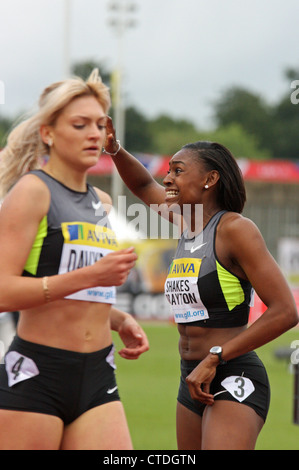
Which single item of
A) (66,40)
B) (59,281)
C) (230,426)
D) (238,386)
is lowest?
(230,426)

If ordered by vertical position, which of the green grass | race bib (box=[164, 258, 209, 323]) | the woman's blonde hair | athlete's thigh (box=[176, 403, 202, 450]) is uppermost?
the woman's blonde hair

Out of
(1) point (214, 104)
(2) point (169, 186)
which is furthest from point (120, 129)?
(1) point (214, 104)

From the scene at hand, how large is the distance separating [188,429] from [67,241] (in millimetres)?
1288

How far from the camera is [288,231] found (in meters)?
40.8

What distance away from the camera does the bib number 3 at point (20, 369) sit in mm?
3559

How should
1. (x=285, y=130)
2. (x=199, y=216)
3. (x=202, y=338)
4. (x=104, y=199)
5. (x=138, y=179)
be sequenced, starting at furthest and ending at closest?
(x=285, y=130), (x=138, y=179), (x=199, y=216), (x=202, y=338), (x=104, y=199)

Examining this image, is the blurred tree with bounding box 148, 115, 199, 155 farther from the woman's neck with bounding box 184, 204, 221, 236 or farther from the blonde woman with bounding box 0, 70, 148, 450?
the blonde woman with bounding box 0, 70, 148, 450

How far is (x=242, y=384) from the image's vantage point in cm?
409

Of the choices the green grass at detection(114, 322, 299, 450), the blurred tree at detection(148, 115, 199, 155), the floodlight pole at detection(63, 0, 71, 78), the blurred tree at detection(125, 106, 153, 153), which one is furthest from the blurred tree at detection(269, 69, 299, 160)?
the green grass at detection(114, 322, 299, 450)

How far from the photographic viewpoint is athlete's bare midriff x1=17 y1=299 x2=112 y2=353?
3562mm

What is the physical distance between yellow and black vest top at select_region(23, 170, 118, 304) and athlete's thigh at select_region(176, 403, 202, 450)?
90 cm

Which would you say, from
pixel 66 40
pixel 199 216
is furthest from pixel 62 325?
pixel 66 40

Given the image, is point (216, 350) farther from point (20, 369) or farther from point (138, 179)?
point (138, 179)

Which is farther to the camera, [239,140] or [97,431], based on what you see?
[239,140]
